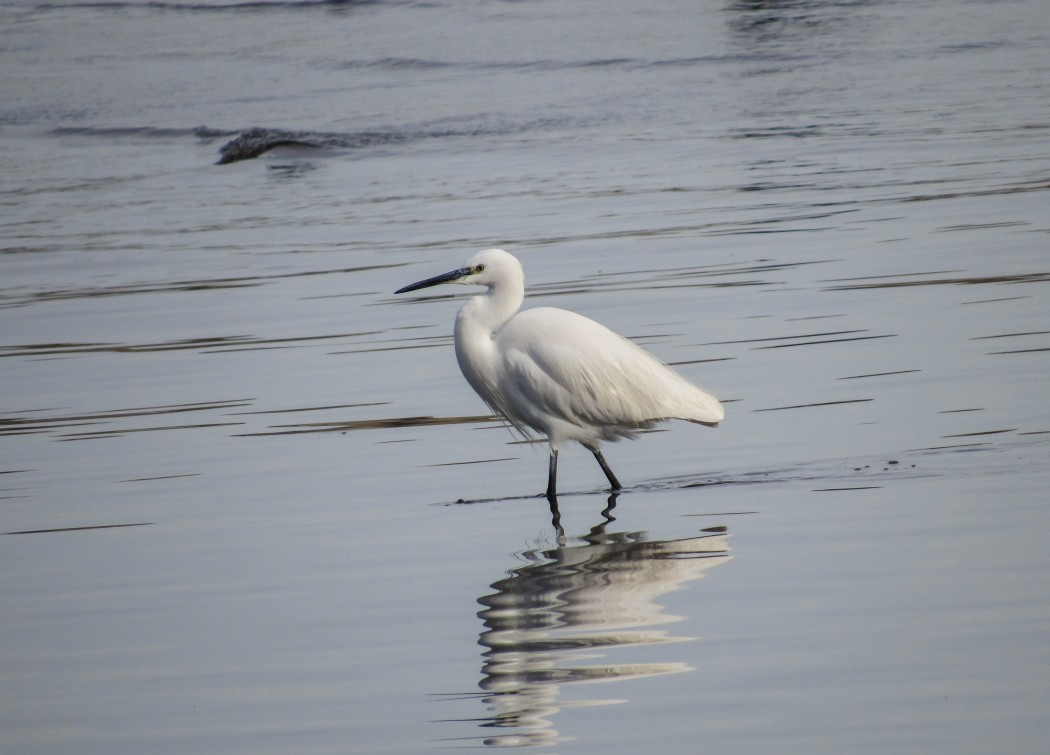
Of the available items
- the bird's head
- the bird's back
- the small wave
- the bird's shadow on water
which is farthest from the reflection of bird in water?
the small wave

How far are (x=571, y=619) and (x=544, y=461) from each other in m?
2.81

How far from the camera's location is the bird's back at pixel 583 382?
7.01 m

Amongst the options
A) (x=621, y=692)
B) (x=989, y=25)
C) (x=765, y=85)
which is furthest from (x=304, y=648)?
(x=989, y=25)

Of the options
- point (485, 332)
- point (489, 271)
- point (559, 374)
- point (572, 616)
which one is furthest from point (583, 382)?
point (572, 616)

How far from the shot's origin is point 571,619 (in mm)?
4918

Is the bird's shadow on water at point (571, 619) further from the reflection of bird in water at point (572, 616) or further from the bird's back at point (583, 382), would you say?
the bird's back at point (583, 382)

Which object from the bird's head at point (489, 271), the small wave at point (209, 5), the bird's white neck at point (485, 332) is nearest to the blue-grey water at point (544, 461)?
the bird's white neck at point (485, 332)

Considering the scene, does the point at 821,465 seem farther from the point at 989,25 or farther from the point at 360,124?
the point at 989,25

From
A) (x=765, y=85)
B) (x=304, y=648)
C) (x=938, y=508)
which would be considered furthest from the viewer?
(x=765, y=85)

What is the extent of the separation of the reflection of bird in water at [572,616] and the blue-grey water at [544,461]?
18mm

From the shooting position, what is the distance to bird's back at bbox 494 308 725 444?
23.0 ft

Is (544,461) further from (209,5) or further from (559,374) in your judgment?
(209,5)

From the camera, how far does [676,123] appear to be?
815 inches

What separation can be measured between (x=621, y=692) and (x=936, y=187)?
33.4 feet
